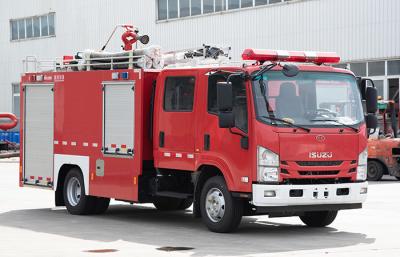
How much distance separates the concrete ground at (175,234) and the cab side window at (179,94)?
6.25 feet

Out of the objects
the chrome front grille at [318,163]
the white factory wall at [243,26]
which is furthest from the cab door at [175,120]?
the white factory wall at [243,26]

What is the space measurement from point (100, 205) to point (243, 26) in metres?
25.8

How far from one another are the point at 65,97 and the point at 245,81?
196 inches

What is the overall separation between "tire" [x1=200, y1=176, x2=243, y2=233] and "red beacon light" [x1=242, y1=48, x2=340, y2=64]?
187cm

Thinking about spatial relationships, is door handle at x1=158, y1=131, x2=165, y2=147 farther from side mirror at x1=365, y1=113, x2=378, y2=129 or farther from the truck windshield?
side mirror at x1=365, y1=113, x2=378, y2=129

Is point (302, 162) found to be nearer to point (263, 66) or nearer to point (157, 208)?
point (263, 66)

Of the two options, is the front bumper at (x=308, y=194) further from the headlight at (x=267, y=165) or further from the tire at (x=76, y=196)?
the tire at (x=76, y=196)

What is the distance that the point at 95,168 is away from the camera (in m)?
16.8

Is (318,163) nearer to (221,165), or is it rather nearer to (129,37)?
(221,165)

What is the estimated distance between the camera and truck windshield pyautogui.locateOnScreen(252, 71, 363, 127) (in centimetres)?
1372

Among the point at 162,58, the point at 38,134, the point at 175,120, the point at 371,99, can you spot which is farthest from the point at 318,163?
the point at 38,134

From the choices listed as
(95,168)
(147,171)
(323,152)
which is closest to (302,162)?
(323,152)

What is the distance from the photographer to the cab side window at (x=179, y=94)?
14.8 m

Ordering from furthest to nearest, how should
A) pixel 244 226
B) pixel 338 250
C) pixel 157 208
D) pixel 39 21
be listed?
1. pixel 39 21
2. pixel 157 208
3. pixel 244 226
4. pixel 338 250
